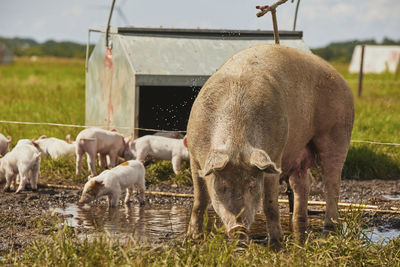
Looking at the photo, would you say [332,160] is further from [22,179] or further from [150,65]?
[150,65]

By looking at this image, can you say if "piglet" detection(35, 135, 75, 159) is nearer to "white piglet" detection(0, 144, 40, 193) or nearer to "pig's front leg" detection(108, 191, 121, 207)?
"white piglet" detection(0, 144, 40, 193)

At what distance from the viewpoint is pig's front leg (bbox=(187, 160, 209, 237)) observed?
535cm

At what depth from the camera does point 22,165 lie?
25.4ft

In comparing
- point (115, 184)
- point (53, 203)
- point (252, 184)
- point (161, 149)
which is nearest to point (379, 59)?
point (161, 149)

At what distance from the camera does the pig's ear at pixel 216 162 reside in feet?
14.4

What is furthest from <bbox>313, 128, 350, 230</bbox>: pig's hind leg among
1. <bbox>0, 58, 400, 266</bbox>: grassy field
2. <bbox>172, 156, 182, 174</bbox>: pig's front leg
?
<bbox>172, 156, 182, 174</bbox>: pig's front leg

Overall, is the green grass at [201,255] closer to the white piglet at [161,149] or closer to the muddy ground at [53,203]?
the muddy ground at [53,203]

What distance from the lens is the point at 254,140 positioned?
4727mm

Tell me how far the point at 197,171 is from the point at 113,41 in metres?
4.97

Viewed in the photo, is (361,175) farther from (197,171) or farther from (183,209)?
(197,171)

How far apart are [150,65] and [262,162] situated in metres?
5.01

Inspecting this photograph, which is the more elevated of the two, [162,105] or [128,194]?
[162,105]

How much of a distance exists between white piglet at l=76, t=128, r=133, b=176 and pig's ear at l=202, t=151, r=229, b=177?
431 cm

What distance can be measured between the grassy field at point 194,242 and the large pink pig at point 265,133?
0.30 m
